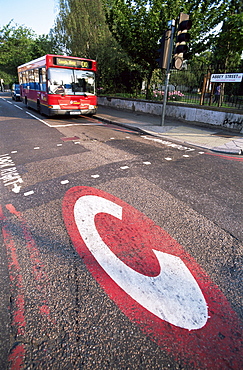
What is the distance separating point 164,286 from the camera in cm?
215

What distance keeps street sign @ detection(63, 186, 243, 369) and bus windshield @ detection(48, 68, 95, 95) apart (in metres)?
9.95

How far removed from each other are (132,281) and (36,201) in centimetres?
226

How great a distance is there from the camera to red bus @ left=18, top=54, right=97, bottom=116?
11.2 metres

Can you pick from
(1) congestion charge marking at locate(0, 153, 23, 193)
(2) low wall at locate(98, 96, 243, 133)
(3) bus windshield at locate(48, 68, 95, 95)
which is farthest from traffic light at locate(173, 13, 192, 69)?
(1) congestion charge marking at locate(0, 153, 23, 193)

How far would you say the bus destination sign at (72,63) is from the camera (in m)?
Result: 11.1

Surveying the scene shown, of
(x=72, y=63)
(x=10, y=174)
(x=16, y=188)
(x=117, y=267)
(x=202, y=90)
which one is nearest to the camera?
(x=117, y=267)

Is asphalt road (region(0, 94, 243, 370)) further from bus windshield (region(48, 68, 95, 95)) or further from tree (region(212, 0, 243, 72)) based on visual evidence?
tree (region(212, 0, 243, 72))

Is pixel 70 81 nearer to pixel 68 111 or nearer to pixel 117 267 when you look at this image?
pixel 68 111

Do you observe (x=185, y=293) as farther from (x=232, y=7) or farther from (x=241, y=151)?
→ (x=232, y=7)

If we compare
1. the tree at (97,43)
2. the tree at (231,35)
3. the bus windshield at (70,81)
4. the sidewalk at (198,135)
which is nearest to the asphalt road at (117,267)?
the sidewalk at (198,135)

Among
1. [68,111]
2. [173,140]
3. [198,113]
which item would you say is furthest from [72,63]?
[173,140]

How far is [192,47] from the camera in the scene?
14047 mm

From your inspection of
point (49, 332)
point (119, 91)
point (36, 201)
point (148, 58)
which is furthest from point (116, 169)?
point (119, 91)

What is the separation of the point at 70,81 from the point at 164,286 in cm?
1190
